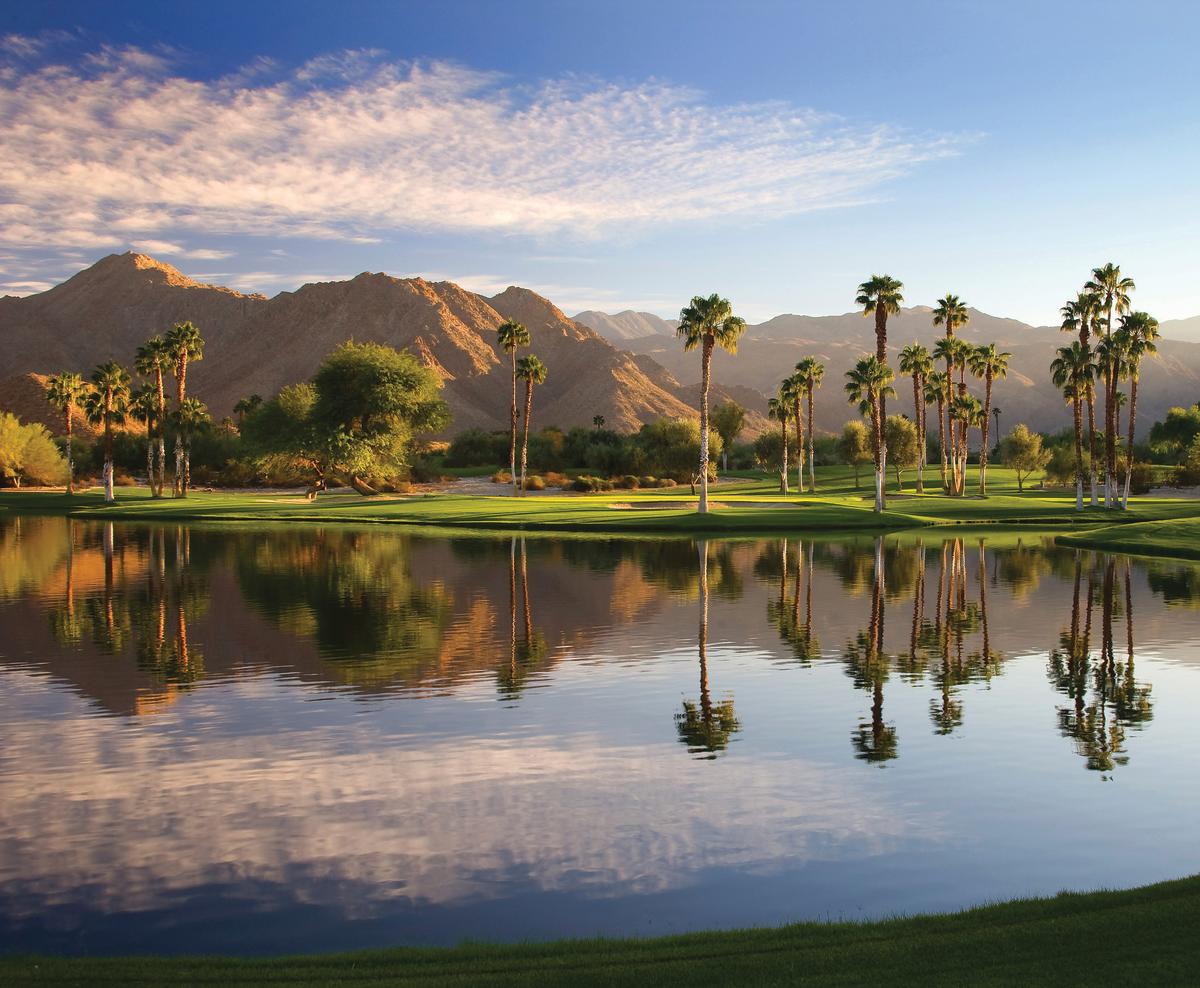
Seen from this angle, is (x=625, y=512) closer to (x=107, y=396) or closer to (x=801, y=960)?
(x=107, y=396)

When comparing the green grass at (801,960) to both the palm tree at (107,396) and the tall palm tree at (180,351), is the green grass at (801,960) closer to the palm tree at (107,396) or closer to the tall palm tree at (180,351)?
the tall palm tree at (180,351)

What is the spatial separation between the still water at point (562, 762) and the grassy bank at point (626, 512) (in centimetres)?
3025

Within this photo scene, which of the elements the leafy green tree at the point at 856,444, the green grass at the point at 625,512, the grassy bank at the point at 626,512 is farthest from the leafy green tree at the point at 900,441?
the grassy bank at the point at 626,512

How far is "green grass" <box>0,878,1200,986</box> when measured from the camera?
27.2 feet

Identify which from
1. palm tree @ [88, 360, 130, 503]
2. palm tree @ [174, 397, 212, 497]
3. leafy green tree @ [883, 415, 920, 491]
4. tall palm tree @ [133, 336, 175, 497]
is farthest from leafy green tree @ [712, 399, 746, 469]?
palm tree @ [88, 360, 130, 503]

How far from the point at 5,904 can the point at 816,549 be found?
43461mm

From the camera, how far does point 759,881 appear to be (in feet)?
36.5

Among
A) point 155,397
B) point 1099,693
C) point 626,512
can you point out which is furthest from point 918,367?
point 1099,693

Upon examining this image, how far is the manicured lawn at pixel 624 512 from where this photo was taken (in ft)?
207

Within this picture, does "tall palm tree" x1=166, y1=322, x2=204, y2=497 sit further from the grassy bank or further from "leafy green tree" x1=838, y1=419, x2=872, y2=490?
"leafy green tree" x1=838, y1=419, x2=872, y2=490

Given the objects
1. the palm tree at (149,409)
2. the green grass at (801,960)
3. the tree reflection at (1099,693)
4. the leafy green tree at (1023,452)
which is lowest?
the tree reflection at (1099,693)

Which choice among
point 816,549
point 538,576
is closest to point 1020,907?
point 538,576

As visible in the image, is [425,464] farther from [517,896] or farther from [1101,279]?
[517,896]

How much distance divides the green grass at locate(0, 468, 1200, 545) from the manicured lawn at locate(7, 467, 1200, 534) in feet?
0.22
